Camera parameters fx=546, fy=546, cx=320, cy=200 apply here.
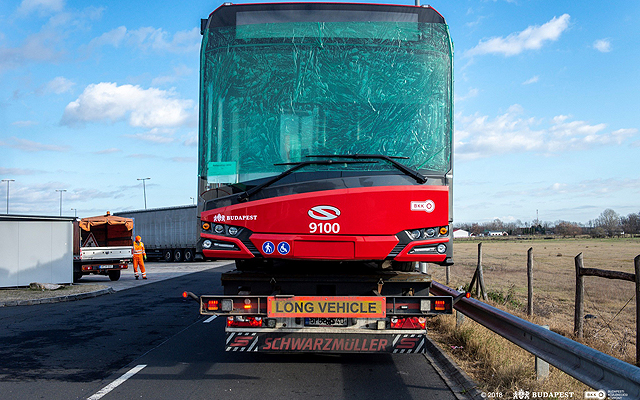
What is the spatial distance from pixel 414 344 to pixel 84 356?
4392 millimetres

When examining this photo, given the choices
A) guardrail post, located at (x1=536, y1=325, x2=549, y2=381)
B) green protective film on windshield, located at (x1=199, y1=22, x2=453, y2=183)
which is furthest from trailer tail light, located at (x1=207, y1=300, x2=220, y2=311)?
guardrail post, located at (x1=536, y1=325, x2=549, y2=381)

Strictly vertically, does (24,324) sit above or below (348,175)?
below

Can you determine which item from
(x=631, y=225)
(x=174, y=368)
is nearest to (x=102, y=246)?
(x=174, y=368)

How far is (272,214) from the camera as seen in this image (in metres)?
5.13

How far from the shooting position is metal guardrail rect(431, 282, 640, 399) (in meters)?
3.27

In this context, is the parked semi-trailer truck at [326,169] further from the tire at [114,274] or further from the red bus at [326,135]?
the tire at [114,274]

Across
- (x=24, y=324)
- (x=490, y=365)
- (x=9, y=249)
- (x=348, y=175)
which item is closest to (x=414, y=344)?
(x=490, y=365)

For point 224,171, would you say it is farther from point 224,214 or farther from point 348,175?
point 348,175

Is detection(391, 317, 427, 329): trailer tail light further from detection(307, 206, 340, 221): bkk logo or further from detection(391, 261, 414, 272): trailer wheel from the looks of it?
detection(307, 206, 340, 221): bkk logo

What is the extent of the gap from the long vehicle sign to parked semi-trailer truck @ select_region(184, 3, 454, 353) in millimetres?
11

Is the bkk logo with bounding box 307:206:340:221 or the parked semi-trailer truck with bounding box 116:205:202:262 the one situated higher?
the bkk logo with bounding box 307:206:340:221

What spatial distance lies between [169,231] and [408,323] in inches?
1315

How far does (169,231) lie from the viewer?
121 ft

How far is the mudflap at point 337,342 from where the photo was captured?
551 cm
